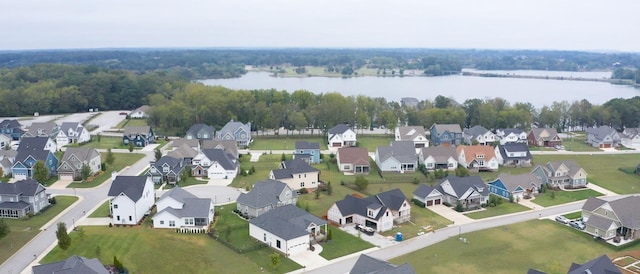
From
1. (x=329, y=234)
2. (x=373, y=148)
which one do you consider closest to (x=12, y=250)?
(x=329, y=234)

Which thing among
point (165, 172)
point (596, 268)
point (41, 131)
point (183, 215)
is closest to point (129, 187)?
point (183, 215)

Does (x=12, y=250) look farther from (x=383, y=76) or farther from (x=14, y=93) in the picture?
(x=383, y=76)

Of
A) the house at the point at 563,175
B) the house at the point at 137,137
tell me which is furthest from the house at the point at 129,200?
the house at the point at 563,175

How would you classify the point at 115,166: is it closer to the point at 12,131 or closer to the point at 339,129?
the point at 12,131

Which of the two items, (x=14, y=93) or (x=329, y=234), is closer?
(x=329, y=234)

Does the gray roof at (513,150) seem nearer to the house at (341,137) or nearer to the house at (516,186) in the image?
the house at (516,186)

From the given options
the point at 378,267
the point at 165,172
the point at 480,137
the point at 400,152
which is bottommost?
the point at 165,172

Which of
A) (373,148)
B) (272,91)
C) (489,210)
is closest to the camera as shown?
(489,210)
